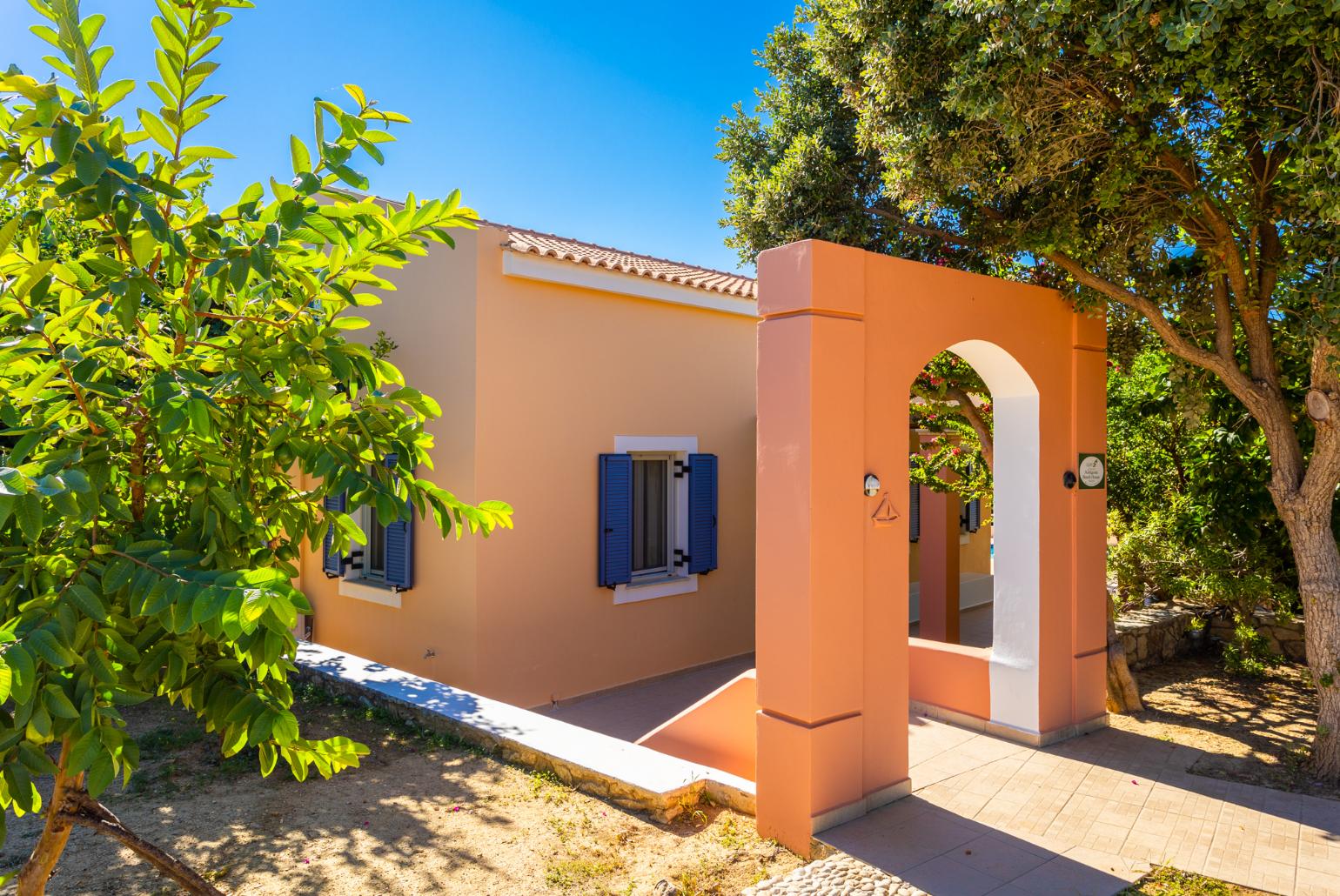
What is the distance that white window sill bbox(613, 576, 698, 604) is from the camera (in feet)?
34.3

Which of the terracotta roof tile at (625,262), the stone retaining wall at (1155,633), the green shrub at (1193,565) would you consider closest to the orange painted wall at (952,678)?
the stone retaining wall at (1155,633)

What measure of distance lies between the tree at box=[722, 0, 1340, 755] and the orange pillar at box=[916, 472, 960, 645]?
4.38 meters

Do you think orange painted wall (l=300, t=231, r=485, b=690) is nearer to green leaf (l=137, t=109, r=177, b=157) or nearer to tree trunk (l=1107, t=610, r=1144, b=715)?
tree trunk (l=1107, t=610, r=1144, b=715)

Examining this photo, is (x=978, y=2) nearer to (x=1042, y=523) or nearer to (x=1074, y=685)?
(x=1042, y=523)

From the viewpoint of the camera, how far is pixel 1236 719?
24.6 ft

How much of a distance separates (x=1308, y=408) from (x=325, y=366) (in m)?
6.58

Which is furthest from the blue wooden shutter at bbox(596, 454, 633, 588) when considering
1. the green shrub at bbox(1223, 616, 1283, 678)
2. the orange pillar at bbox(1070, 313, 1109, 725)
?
the green shrub at bbox(1223, 616, 1283, 678)

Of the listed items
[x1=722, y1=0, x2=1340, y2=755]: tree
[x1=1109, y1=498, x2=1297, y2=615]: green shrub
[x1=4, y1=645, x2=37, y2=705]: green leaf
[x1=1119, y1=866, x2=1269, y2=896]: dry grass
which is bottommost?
[x1=1119, y1=866, x2=1269, y2=896]: dry grass

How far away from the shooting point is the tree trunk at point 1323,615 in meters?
5.92

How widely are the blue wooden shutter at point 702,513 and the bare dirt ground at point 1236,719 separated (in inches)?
207

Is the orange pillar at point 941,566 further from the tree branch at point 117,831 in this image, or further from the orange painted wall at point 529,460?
the tree branch at point 117,831

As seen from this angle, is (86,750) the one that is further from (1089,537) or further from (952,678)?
(1089,537)

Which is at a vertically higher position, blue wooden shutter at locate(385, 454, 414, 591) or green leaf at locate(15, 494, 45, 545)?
green leaf at locate(15, 494, 45, 545)

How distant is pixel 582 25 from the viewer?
1095cm
